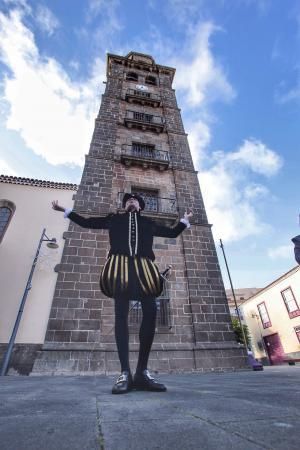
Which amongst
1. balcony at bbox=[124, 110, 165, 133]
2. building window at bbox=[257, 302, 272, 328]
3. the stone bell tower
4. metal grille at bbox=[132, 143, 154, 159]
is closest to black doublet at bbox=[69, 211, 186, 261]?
the stone bell tower

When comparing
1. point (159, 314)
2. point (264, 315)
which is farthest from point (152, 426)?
point (264, 315)

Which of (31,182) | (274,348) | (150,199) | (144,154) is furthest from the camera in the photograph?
(274,348)

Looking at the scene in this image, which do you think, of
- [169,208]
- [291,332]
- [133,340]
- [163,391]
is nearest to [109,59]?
A: [169,208]

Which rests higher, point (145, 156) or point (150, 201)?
point (145, 156)

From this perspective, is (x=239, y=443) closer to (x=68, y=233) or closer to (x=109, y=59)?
(x=68, y=233)

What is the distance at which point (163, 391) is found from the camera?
208 centimetres

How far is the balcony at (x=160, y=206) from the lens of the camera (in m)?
8.25

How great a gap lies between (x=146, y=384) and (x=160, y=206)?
23.0 feet

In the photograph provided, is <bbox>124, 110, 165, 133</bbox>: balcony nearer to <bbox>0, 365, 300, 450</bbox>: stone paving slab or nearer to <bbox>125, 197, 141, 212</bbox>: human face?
<bbox>125, 197, 141, 212</bbox>: human face

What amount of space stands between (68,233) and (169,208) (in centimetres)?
372

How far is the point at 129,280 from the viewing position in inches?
95.8

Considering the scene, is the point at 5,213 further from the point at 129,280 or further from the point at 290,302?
the point at 290,302


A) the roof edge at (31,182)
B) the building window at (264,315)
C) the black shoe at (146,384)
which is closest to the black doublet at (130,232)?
the black shoe at (146,384)

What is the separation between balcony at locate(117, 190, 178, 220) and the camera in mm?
8250
